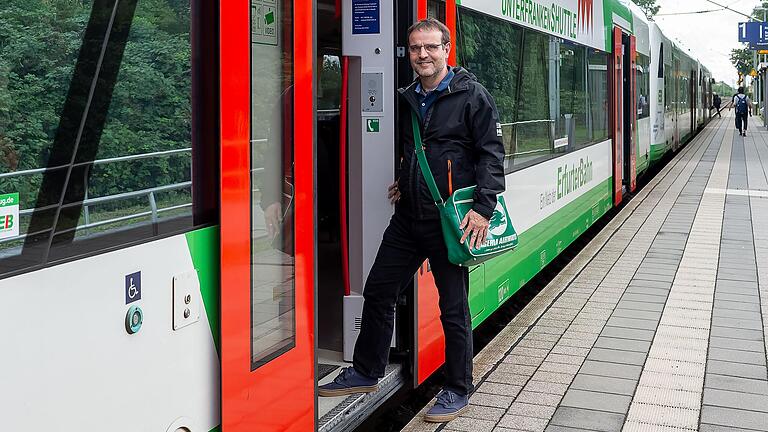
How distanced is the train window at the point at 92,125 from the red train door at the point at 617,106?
9765 mm

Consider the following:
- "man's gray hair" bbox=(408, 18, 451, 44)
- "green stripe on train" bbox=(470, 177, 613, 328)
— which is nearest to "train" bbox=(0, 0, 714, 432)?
"man's gray hair" bbox=(408, 18, 451, 44)

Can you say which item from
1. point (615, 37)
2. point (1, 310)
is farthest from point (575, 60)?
point (1, 310)

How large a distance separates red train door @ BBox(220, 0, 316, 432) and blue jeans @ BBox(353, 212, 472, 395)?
2.72 ft

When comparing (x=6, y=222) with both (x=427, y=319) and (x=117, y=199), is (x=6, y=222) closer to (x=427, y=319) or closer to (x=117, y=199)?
(x=117, y=199)

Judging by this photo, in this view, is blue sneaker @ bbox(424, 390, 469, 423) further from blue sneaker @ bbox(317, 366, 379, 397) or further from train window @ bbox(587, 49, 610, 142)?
train window @ bbox(587, 49, 610, 142)

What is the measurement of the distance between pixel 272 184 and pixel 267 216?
0.11 m

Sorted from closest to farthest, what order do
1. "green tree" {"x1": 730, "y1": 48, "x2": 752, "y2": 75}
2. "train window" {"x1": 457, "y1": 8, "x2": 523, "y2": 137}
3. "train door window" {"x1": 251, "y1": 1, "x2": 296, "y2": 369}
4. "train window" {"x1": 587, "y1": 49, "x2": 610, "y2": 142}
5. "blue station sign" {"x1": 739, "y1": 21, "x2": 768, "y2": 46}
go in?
1. "train door window" {"x1": 251, "y1": 1, "x2": 296, "y2": 369}
2. "train window" {"x1": 457, "y1": 8, "x2": 523, "y2": 137}
3. "train window" {"x1": 587, "y1": 49, "x2": 610, "y2": 142}
4. "blue station sign" {"x1": 739, "y1": 21, "x2": 768, "y2": 46}
5. "green tree" {"x1": 730, "y1": 48, "x2": 752, "y2": 75}

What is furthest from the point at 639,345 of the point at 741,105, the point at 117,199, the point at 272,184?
the point at 741,105

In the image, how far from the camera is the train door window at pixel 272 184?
3.00 meters

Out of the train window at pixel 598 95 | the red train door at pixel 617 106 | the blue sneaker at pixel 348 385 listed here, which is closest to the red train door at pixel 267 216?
the blue sneaker at pixel 348 385

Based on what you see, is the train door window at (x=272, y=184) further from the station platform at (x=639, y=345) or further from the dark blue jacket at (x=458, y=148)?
the station platform at (x=639, y=345)

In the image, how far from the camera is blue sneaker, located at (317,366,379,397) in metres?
4.20

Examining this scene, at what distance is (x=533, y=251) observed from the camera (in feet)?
23.3

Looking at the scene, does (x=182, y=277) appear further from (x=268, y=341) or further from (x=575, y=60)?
(x=575, y=60)
